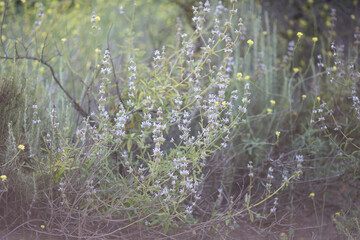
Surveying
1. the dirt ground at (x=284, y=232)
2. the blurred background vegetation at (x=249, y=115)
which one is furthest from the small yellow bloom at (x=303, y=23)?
the dirt ground at (x=284, y=232)

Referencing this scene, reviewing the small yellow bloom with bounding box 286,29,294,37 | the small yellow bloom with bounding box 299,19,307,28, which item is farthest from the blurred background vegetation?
the small yellow bloom with bounding box 299,19,307,28

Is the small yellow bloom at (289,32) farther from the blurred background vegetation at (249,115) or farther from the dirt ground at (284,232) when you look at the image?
the dirt ground at (284,232)

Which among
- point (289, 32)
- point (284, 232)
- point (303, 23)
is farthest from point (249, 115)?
point (303, 23)

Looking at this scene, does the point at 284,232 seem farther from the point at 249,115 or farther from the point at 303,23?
the point at 303,23

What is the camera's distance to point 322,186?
269 cm

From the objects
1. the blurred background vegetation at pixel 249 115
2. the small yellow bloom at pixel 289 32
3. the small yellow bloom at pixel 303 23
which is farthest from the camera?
the small yellow bloom at pixel 303 23

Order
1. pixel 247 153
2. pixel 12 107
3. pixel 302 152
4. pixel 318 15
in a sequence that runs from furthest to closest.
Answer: pixel 318 15 < pixel 247 153 < pixel 302 152 < pixel 12 107

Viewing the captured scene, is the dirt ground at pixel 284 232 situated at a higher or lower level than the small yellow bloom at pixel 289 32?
lower

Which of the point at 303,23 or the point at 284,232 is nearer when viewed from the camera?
the point at 284,232

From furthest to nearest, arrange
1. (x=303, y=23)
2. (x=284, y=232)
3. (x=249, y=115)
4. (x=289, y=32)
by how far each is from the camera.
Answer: (x=303, y=23) → (x=289, y=32) → (x=249, y=115) → (x=284, y=232)

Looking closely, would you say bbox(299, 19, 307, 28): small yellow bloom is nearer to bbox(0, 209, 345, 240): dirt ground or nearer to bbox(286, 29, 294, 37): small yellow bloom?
bbox(286, 29, 294, 37): small yellow bloom

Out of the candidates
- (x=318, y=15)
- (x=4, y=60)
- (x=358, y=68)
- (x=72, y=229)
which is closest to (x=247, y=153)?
(x=358, y=68)

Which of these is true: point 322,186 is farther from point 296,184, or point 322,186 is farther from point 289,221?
point 289,221

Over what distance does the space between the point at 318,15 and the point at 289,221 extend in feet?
7.03
